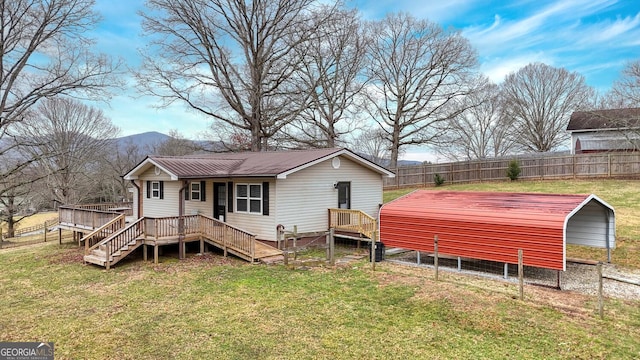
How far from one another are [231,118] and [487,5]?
1865cm

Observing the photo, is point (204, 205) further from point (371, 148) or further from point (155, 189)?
point (371, 148)

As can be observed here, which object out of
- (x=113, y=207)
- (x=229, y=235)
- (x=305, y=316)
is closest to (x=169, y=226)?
(x=229, y=235)

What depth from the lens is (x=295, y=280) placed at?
10.3m

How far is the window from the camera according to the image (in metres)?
16.6

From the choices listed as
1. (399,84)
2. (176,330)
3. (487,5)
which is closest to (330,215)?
(176,330)

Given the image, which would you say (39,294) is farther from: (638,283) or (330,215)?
(638,283)

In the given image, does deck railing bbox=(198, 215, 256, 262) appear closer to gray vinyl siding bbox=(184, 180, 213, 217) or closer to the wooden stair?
gray vinyl siding bbox=(184, 180, 213, 217)

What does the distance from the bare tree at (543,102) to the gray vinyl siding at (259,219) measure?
1475 inches

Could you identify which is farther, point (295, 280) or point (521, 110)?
point (521, 110)

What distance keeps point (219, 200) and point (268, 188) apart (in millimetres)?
3073

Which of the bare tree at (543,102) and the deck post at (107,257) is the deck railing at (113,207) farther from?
the bare tree at (543,102)

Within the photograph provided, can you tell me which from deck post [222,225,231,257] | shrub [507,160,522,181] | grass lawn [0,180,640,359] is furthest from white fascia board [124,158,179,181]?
shrub [507,160,522,181]

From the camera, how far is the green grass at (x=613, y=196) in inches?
488

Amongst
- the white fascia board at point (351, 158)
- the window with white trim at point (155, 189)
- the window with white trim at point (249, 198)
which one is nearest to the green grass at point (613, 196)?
the white fascia board at point (351, 158)
